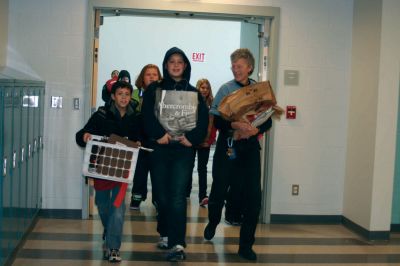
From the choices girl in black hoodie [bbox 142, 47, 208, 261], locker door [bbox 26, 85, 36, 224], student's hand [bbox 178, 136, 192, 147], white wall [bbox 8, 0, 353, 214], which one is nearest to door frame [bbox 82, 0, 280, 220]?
white wall [bbox 8, 0, 353, 214]

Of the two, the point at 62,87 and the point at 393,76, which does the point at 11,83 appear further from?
the point at 393,76

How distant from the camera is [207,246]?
15.0ft

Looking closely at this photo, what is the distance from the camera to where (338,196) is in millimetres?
5656

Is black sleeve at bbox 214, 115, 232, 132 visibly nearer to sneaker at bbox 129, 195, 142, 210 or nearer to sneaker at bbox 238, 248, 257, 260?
sneaker at bbox 238, 248, 257, 260

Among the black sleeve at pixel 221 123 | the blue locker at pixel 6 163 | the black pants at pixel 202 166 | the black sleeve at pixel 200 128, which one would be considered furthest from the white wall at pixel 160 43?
the blue locker at pixel 6 163

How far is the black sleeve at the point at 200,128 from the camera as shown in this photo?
3.91 meters

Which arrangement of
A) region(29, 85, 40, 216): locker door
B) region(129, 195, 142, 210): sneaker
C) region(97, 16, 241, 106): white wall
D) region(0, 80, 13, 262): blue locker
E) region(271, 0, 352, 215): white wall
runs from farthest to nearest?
region(97, 16, 241, 106): white wall → region(129, 195, 142, 210): sneaker → region(271, 0, 352, 215): white wall → region(29, 85, 40, 216): locker door → region(0, 80, 13, 262): blue locker

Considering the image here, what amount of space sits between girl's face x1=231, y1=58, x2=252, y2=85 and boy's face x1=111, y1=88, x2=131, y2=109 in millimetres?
848

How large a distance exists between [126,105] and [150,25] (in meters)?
7.93

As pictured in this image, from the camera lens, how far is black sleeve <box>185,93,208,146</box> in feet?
12.8

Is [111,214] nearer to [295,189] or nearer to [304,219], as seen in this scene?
[295,189]

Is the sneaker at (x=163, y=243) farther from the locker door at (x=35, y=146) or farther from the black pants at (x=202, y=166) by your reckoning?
the black pants at (x=202, y=166)

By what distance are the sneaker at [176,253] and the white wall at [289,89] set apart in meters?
1.67

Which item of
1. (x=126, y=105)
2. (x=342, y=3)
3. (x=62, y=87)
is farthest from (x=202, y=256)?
(x=342, y=3)
